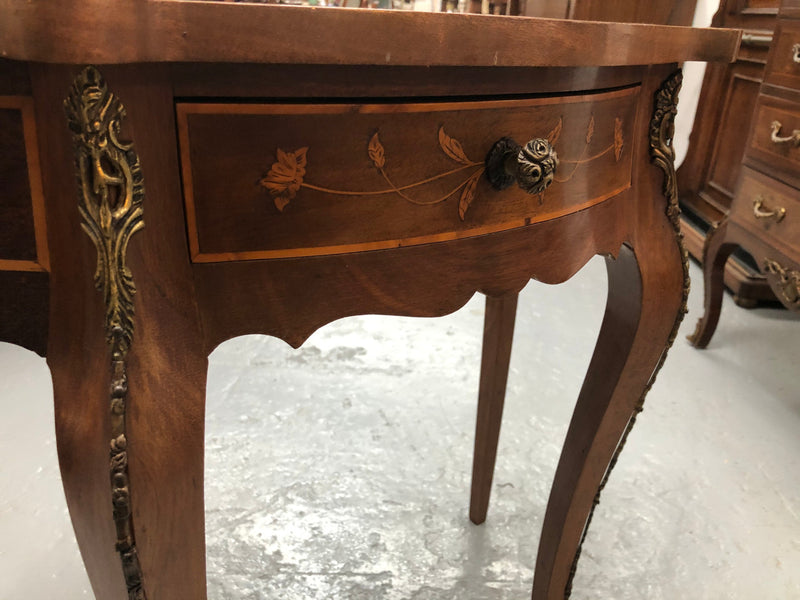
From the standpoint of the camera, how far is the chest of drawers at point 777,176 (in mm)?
1257

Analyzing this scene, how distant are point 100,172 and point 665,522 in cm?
104

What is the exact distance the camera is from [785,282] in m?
1.27

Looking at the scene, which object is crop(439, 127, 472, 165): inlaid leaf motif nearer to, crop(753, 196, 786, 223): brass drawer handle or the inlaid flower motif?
the inlaid flower motif

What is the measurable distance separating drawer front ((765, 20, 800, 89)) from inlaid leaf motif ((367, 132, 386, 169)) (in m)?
1.21

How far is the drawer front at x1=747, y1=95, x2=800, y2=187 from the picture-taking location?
1.26 meters

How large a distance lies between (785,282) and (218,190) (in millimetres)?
1258

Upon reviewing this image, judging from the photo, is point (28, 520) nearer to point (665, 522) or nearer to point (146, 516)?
point (146, 516)

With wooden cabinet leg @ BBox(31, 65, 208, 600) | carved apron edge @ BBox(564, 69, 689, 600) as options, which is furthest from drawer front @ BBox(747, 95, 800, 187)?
wooden cabinet leg @ BBox(31, 65, 208, 600)

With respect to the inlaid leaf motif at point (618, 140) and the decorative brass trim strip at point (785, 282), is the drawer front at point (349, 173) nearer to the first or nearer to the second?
the inlaid leaf motif at point (618, 140)

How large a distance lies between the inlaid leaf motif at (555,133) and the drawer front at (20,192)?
31cm

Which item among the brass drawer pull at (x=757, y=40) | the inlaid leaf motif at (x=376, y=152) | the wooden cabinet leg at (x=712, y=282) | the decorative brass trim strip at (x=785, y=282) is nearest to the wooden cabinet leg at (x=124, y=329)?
the inlaid leaf motif at (x=376, y=152)

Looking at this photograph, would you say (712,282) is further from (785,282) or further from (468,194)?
(468,194)

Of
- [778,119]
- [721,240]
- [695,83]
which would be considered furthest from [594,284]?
[695,83]

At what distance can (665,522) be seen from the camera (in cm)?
106
